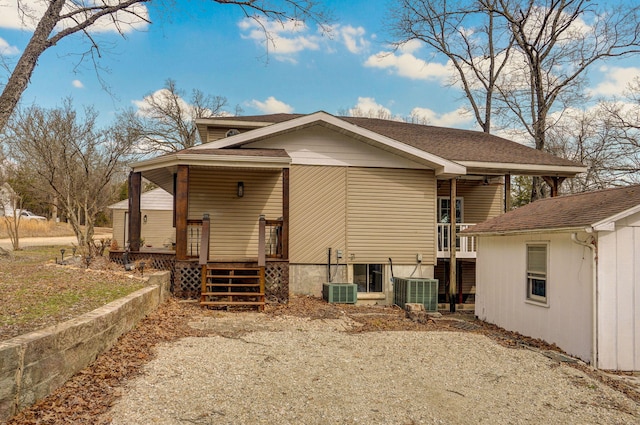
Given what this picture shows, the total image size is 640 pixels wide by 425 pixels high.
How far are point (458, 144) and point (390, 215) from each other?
13.8 feet

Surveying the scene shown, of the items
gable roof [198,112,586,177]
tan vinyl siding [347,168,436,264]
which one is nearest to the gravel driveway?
tan vinyl siding [347,168,436,264]

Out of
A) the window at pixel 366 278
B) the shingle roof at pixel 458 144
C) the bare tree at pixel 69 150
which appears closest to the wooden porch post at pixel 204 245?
the window at pixel 366 278

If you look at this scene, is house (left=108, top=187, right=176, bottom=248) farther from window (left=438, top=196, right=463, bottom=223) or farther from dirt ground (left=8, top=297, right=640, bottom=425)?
dirt ground (left=8, top=297, right=640, bottom=425)

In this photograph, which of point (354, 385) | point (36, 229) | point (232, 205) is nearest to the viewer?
point (354, 385)

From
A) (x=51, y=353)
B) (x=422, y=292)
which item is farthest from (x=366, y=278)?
(x=51, y=353)

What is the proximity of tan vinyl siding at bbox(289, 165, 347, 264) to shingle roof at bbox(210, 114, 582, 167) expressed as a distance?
2476 millimetres

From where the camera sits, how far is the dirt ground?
11.5ft

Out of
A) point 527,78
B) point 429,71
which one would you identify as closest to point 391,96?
Result: point 429,71

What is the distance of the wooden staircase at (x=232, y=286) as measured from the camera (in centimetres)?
844

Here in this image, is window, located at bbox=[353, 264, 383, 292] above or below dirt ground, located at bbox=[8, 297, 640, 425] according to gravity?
above

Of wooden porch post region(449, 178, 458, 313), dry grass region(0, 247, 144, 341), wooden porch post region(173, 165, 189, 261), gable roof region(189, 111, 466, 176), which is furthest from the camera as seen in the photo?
wooden porch post region(449, 178, 458, 313)

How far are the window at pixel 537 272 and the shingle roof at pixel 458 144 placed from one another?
417 cm

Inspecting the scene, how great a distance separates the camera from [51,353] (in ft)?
12.4

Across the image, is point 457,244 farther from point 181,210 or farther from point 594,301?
point 181,210
